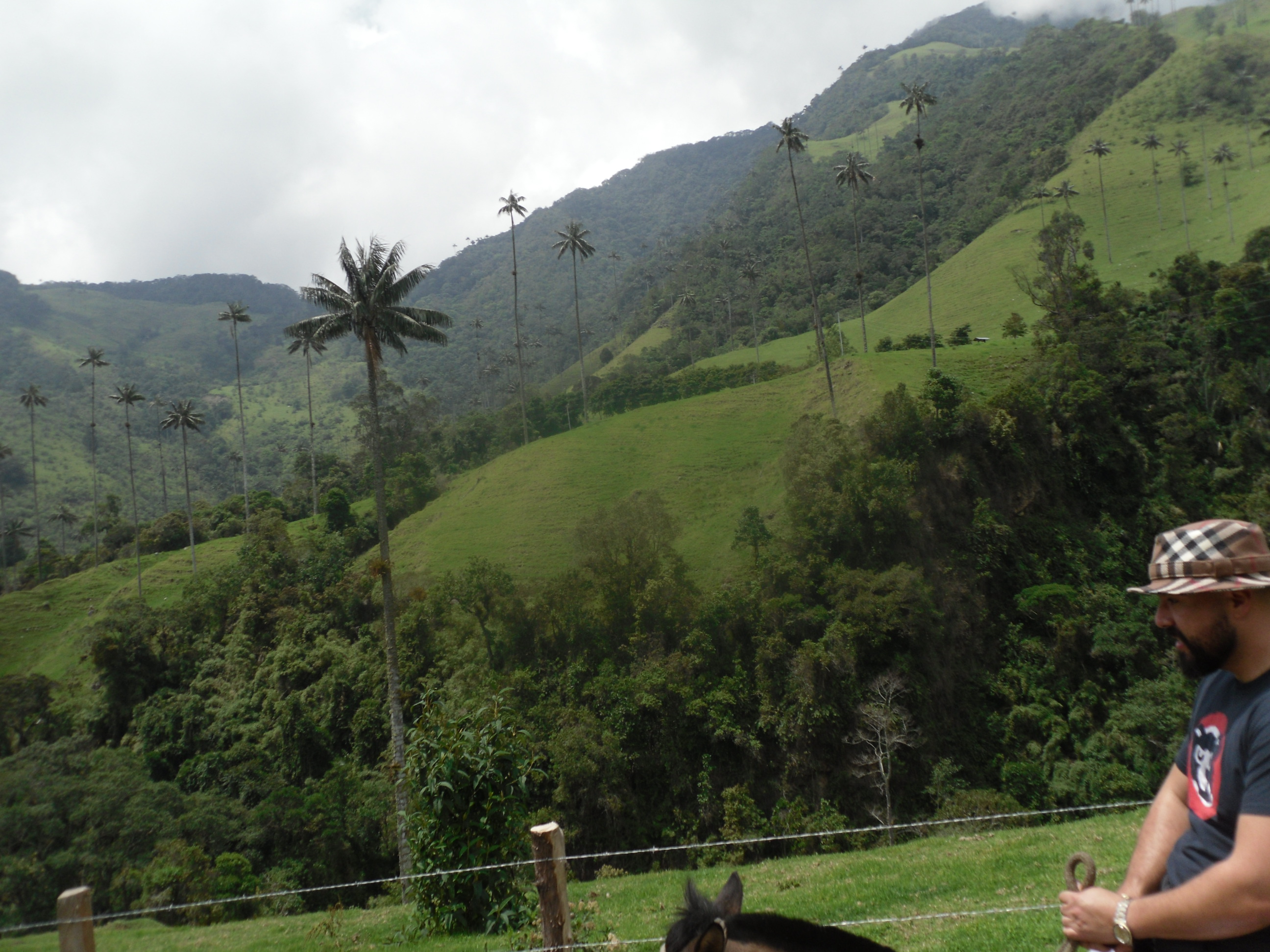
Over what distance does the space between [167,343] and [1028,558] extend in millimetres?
186860

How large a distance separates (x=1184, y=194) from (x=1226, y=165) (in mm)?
6814

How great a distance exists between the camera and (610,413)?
6253cm

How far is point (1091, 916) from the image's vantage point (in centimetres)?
202

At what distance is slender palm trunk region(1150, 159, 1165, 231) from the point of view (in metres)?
69.7

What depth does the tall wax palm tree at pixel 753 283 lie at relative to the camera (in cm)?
8081

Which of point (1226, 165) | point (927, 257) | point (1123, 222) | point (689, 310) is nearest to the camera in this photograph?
point (927, 257)

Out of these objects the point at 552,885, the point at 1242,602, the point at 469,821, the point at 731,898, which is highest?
the point at 1242,602

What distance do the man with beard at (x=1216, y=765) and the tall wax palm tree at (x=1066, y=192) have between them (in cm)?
7971

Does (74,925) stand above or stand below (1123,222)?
below

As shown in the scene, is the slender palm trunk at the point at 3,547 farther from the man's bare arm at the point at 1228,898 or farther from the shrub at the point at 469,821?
the man's bare arm at the point at 1228,898

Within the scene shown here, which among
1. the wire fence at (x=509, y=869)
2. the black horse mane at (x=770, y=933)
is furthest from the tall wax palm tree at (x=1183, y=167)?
the black horse mane at (x=770, y=933)

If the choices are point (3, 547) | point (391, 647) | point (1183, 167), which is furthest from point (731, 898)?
point (1183, 167)

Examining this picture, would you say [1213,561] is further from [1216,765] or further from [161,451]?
Result: [161,451]

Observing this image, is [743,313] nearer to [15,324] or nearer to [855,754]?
[855,754]
